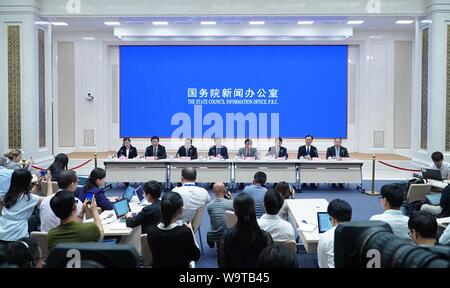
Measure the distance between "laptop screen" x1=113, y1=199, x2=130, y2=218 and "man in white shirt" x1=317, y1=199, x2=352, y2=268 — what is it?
206cm

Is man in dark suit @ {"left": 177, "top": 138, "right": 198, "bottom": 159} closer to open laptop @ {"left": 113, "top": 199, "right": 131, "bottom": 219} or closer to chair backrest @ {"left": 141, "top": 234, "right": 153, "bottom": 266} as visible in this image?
open laptop @ {"left": 113, "top": 199, "right": 131, "bottom": 219}

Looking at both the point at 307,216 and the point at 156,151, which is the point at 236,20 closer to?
the point at 156,151

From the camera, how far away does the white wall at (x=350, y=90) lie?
1370 centimetres

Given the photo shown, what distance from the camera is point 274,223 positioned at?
12.5 feet

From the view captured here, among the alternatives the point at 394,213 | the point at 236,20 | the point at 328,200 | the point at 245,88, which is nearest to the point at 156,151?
the point at 236,20

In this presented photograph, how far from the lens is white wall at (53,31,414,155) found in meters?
13.7

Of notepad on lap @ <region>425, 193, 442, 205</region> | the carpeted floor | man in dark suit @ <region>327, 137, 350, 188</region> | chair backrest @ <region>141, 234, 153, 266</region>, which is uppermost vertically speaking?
man in dark suit @ <region>327, 137, 350, 188</region>

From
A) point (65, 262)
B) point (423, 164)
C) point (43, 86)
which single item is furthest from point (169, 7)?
point (65, 262)

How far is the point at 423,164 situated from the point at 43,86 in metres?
8.07

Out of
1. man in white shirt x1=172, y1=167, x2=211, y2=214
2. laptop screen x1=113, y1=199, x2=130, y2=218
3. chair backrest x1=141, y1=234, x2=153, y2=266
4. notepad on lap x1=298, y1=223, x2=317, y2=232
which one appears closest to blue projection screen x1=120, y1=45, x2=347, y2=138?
man in white shirt x1=172, y1=167, x2=211, y2=214

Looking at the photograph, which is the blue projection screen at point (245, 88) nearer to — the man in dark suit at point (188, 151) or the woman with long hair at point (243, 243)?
the man in dark suit at point (188, 151)

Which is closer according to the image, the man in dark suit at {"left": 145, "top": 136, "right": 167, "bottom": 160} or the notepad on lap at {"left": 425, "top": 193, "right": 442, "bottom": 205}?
the notepad on lap at {"left": 425, "top": 193, "right": 442, "bottom": 205}

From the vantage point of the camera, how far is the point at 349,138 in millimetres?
13930

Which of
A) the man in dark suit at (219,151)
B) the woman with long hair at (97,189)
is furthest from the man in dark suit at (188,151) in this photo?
the woman with long hair at (97,189)
